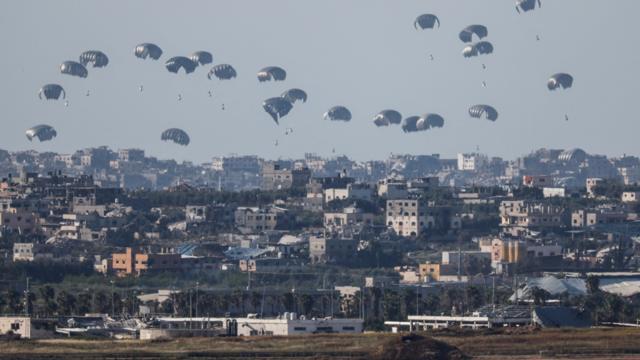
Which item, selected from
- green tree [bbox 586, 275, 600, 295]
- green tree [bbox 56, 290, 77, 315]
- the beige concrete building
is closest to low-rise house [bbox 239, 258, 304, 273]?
the beige concrete building

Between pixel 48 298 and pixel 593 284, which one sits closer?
pixel 48 298

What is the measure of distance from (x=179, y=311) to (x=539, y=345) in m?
41.7

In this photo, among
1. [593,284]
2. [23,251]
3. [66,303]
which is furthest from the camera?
[23,251]

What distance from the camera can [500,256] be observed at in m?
194

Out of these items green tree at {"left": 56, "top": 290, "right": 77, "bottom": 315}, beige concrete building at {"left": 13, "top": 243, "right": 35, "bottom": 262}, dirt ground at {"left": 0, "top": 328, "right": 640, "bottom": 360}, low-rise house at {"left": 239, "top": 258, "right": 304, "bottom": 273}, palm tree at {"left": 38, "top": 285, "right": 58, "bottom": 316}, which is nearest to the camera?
dirt ground at {"left": 0, "top": 328, "right": 640, "bottom": 360}

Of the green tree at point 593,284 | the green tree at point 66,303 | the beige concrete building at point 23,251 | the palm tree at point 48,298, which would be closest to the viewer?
the palm tree at point 48,298

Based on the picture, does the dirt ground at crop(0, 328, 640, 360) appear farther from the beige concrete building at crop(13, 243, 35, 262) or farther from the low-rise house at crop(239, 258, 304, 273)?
the beige concrete building at crop(13, 243, 35, 262)

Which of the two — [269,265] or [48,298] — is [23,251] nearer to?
[269,265]

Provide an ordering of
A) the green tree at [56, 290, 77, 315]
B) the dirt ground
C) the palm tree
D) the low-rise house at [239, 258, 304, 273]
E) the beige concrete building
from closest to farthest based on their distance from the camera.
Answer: the dirt ground < the palm tree < the green tree at [56, 290, 77, 315] < the low-rise house at [239, 258, 304, 273] < the beige concrete building

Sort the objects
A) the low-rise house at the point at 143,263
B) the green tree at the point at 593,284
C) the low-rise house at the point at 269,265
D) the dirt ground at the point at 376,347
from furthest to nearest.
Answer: the low-rise house at the point at 269,265 → the low-rise house at the point at 143,263 → the green tree at the point at 593,284 → the dirt ground at the point at 376,347

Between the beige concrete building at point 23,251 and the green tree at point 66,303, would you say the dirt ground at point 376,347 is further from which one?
the beige concrete building at point 23,251

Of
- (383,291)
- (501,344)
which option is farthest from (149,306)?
(501,344)

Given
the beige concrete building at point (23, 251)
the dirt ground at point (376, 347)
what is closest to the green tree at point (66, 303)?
the dirt ground at point (376, 347)

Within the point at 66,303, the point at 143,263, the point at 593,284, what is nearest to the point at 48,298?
the point at 66,303
